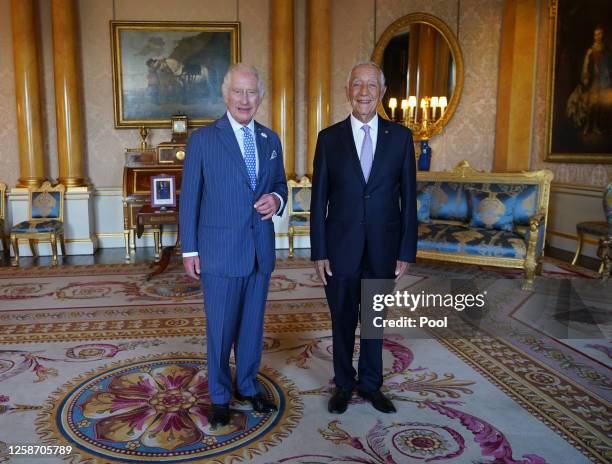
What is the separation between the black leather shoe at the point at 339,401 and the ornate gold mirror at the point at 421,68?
209 inches

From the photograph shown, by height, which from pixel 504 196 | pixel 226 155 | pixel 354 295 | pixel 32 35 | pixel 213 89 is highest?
pixel 32 35

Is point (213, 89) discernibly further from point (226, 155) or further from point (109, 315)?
point (226, 155)

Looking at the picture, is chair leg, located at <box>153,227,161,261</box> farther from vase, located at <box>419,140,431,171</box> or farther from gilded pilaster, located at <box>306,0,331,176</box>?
vase, located at <box>419,140,431,171</box>

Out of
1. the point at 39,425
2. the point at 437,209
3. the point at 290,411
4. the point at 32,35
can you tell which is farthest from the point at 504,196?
the point at 32,35

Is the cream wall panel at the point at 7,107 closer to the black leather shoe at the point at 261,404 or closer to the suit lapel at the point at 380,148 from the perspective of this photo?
the black leather shoe at the point at 261,404

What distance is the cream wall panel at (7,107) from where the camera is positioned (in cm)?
659

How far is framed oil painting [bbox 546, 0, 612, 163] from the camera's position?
603 centimetres

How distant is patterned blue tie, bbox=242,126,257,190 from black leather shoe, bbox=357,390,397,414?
1.17 meters

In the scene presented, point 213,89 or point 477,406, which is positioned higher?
point 213,89

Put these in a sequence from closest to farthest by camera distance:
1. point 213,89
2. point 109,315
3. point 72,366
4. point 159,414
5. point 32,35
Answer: point 159,414 → point 72,366 → point 109,315 → point 32,35 → point 213,89

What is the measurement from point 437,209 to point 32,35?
5.26 m

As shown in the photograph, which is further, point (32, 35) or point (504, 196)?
point (32, 35)

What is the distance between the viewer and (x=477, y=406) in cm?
258

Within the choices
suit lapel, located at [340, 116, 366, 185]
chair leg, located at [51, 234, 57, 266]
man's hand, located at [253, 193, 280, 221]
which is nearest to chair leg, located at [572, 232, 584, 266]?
suit lapel, located at [340, 116, 366, 185]
